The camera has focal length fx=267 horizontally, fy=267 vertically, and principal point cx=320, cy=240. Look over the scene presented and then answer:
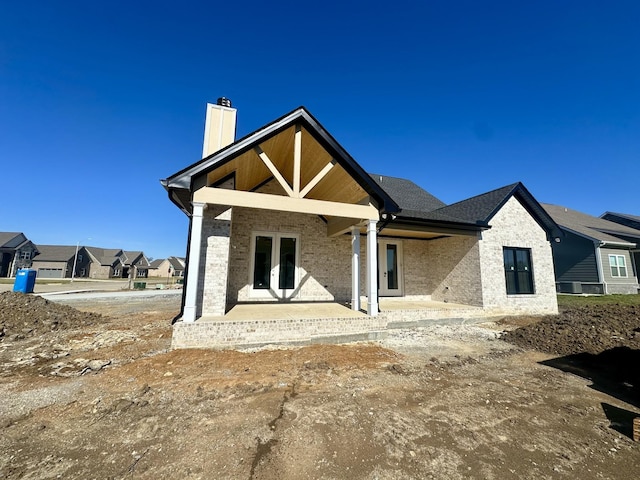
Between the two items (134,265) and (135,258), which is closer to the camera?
(134,265)

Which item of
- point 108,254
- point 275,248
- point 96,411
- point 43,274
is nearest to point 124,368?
point 96,411

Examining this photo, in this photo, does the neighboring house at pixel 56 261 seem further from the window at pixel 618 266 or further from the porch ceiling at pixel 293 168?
the window at pixel 618 266


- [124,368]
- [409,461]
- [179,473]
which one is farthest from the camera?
[124,368]

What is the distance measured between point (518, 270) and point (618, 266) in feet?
52.0

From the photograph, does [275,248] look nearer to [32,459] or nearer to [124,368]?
[124,368]

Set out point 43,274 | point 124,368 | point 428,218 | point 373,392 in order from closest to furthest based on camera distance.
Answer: point 373,392
point 124,368
point 428,218
point 43,274

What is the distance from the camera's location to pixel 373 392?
3869mm

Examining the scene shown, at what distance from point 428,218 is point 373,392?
6.59m

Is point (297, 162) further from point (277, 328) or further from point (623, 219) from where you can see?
point (623, 219)

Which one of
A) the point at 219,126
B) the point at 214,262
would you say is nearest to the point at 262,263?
the point at 214,262

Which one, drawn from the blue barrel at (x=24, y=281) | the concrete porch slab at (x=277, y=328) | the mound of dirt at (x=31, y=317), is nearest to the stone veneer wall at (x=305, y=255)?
the concrete porch slab at (x=277, y=328)

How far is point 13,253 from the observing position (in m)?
40.3

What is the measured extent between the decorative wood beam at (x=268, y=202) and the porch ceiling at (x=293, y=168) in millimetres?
521

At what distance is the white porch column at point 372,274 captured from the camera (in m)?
7.14
